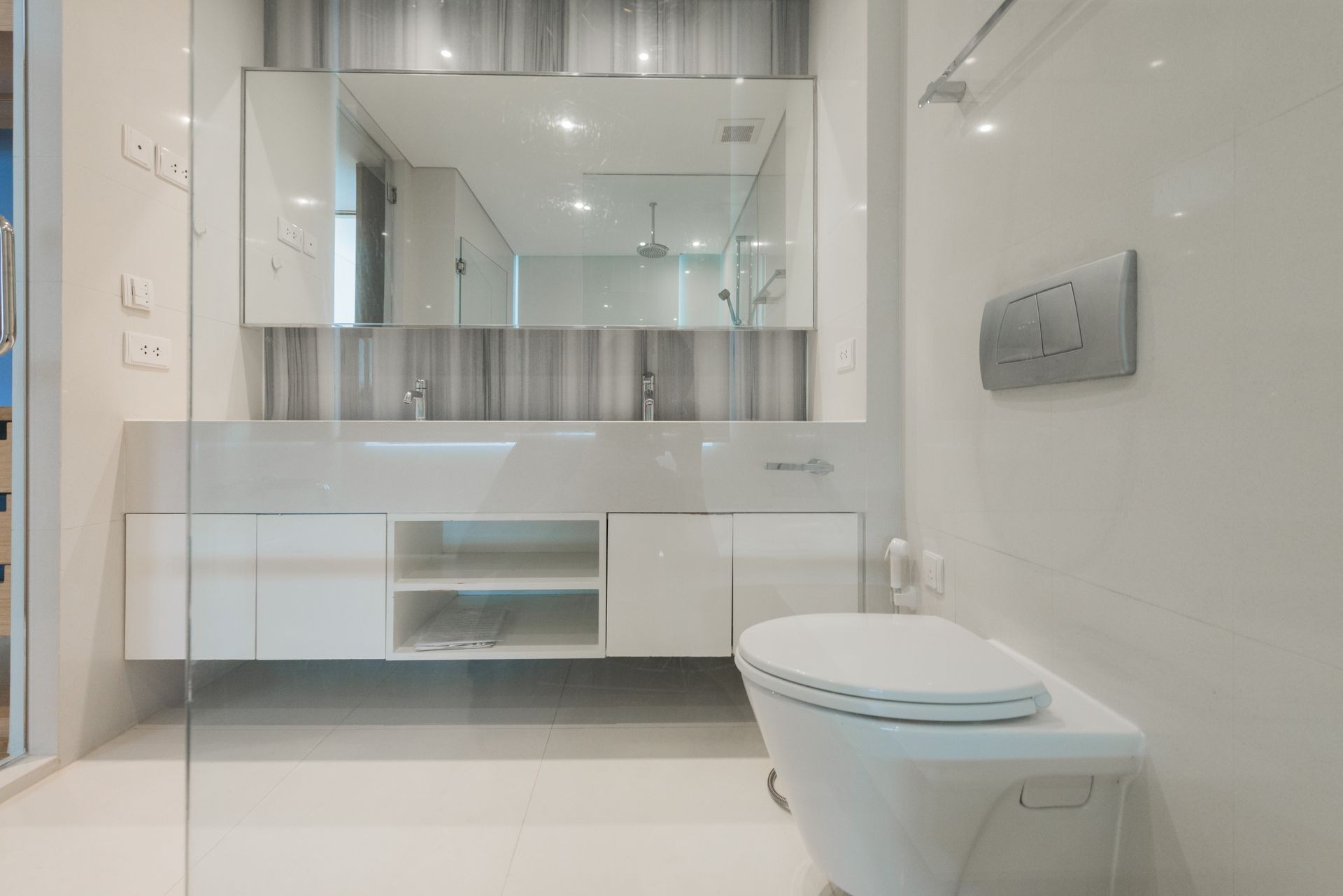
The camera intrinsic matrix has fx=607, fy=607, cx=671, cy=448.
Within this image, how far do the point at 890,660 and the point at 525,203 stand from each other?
1588mm

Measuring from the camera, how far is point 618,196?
1.78 m

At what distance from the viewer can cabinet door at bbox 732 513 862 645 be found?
121 cm

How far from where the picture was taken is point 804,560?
48.0 inches

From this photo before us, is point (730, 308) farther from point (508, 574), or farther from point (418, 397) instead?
point (418, 397)

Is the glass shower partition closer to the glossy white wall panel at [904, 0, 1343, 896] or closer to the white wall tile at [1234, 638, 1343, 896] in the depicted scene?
the glossy white wall panel at [904, 0, 1343, 896]

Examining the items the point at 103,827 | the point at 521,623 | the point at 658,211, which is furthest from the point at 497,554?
the point at 658,211

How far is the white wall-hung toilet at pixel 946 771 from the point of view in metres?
0.83

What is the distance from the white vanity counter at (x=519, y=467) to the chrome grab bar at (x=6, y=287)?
52 cm

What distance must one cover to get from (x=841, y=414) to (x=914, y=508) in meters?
0.26

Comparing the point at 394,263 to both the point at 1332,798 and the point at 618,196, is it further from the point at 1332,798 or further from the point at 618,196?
the point at 1332,798

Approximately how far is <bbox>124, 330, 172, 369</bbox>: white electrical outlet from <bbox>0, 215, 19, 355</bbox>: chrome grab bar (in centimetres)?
31

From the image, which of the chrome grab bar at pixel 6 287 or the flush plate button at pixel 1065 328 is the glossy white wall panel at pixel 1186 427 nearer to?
the flush plate button at pixel 1065 328

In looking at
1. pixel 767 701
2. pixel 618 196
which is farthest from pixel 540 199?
pixel 767 701

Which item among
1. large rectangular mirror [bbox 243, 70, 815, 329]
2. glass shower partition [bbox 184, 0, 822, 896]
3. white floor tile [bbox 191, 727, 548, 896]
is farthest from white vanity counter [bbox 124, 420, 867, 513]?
white floor tile [bbox 191, 727, 548, 896]
